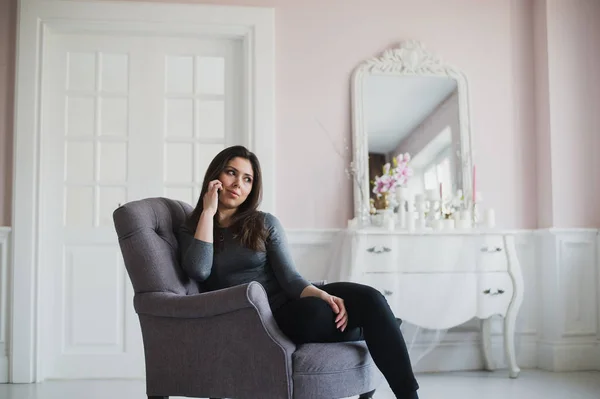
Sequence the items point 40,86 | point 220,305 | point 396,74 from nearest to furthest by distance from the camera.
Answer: point 220,305, point 40,86, point 396,74

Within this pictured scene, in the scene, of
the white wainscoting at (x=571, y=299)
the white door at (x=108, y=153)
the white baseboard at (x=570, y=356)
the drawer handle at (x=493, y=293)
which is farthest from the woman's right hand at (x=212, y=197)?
the white baseboard at (x=570, y=356)

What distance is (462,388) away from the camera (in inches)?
133

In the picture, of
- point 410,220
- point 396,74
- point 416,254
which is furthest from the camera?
point 396,74

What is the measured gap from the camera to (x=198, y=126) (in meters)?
3.91

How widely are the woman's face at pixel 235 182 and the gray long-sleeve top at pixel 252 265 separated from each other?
11cm

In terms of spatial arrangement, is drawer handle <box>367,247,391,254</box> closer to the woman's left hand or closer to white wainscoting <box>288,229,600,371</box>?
white wainscoting <box>288,229,600,371</box>

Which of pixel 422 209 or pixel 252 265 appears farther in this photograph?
pixel 422 209

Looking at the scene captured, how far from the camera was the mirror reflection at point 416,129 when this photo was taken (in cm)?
392

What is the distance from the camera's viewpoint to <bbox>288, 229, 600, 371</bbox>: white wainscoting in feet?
12.7

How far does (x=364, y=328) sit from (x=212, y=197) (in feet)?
2.31

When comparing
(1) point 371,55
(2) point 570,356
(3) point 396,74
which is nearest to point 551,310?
(2) point 570,356

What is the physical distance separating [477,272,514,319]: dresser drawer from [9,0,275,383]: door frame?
47.1 inches

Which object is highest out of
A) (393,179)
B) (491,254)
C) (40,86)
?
(40,86)

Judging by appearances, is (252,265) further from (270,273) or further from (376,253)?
(376,253)
